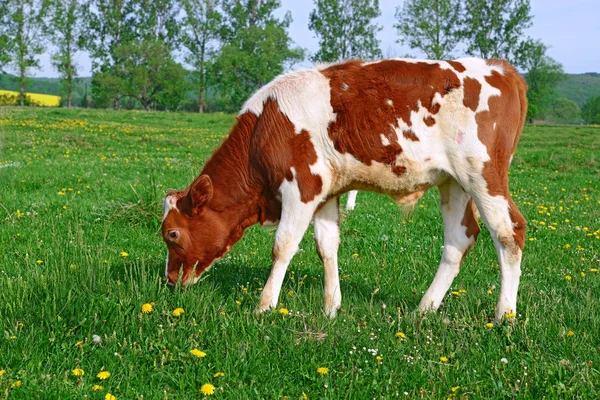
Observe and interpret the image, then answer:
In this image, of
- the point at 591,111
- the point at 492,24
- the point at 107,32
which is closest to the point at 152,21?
the point at 107,32

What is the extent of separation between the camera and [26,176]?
1178cm

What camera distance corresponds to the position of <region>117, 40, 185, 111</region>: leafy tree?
74125 mm

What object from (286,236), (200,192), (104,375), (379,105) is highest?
(379,105)

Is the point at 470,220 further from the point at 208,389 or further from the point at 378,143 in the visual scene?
the point at 208,389

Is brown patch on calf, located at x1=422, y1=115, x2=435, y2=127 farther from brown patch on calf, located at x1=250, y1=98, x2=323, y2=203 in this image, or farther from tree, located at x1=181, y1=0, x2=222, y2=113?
tree, located at x1=181, y1=0, x2=222, y2=113

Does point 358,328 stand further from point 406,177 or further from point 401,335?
point 406,177

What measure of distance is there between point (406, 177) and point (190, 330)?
2.03 meters

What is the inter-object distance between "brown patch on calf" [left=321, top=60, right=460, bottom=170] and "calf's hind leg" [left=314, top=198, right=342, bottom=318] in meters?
0.80

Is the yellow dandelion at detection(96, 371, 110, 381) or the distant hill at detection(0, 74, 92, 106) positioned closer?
the yellow dandelion at detection(96, 371, 110, 381)

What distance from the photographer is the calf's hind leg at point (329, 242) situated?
546 cm

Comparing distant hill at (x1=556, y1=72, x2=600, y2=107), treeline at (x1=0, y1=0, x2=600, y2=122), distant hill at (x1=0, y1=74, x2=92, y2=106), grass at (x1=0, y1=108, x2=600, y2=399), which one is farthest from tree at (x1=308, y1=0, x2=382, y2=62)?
distant hill at (x1=556, y1=72, x2=600, y2=107)

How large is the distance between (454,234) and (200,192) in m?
2.29

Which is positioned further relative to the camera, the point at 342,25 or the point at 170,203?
the point at 342,25

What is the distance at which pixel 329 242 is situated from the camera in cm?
550
